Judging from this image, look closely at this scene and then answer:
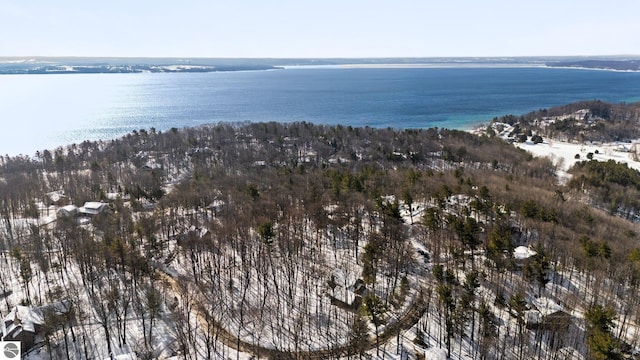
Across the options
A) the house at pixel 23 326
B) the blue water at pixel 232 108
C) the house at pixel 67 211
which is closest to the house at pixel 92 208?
the house at pixel 67 211

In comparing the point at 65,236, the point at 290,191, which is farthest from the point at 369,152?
the point at 65,236

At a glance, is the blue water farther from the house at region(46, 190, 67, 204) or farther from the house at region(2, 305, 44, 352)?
the house at region(2, 305, 44, 352)

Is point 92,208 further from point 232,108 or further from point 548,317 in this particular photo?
point 232,108

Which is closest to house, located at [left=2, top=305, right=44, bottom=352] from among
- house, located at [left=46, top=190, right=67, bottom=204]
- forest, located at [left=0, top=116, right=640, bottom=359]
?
forest, located at [left=0, top=116, right=640, bottom=359]

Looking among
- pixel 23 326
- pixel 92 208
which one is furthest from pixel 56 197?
pixel 23 326

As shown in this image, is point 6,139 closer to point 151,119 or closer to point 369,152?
point 151,119

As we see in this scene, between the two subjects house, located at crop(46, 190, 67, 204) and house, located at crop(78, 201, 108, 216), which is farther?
house, located at crop(46, 190, 67, 204)

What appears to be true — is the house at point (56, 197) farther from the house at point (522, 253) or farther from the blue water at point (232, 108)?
the house at point (522, 253)
